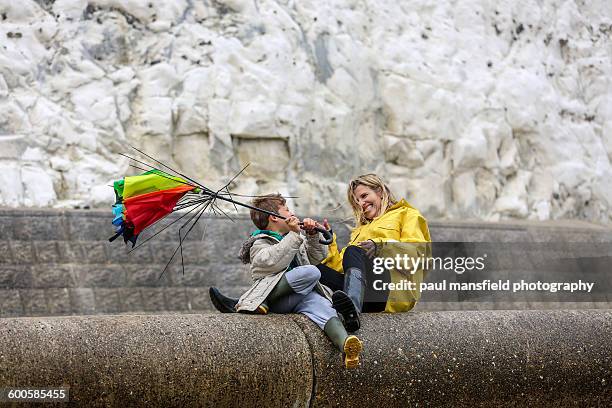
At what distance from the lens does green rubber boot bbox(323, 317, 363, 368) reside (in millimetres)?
4062

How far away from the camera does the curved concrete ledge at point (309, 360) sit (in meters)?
3.66

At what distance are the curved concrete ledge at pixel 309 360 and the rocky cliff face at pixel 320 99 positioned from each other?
4.40m

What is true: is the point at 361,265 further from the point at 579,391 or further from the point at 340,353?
the point at 579,391

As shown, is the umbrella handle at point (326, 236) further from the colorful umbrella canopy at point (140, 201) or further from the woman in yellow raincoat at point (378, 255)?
the colorful umbrella canopy at point (140, 201)

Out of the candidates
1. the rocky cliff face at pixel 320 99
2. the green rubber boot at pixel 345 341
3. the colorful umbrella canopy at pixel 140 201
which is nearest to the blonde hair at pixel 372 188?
the green rubber boot at pixel 345 341

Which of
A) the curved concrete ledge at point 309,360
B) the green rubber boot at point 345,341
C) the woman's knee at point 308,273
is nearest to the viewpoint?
the curved concrete ledge at point 309,360

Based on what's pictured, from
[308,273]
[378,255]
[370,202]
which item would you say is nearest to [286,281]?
[308,273]

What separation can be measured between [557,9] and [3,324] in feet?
29.5

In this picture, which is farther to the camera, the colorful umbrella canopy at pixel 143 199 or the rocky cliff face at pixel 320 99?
the rocky cliff face at pixel 320 99

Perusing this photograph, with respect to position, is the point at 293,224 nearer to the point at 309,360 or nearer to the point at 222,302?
the point at 222,302

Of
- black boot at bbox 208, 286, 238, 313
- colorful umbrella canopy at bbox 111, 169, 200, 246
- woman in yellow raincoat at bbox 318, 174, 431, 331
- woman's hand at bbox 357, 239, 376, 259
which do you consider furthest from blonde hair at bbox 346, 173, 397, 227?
colorful umbrella canopy at bbox 111, 169, 200, 246

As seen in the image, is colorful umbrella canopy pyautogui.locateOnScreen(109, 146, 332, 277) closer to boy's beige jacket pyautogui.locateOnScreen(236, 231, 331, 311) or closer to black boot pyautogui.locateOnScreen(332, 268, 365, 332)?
boy's beige jacket pyautogui.locateOnScreen(236, 231, 331, 311)

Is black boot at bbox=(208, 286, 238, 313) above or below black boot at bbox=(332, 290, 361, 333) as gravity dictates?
below

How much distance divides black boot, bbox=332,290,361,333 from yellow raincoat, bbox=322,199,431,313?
40cm
